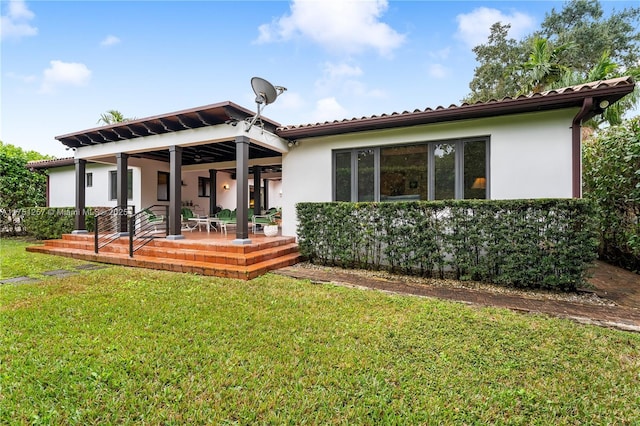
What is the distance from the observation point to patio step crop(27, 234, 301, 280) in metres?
6.03

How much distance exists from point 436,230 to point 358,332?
3234 mm

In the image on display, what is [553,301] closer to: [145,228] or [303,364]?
[303,364]

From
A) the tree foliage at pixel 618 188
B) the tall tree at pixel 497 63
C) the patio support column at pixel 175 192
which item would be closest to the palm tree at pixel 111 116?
the patio support column at pixel 175 192

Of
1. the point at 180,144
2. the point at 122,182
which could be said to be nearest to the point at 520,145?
the point at 180,144

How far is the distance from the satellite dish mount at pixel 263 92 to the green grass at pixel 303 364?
4.34 metres

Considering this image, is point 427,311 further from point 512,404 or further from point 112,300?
point 112,300

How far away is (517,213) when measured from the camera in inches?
204

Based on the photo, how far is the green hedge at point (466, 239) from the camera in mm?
4871

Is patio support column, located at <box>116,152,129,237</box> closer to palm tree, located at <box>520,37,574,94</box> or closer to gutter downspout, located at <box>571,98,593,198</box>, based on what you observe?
gutter downspout, located at <box>571,98,593,198</box>

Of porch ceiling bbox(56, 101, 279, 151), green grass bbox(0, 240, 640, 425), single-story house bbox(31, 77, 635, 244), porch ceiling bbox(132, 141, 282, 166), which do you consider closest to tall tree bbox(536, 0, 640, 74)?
single-story house bbox(31, 77, 635, 244)

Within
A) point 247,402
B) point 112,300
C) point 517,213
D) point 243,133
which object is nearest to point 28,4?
point 243,133

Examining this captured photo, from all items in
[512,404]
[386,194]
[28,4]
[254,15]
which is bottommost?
[512,404]

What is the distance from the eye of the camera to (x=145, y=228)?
391 inches

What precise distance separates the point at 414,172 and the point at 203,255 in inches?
207
